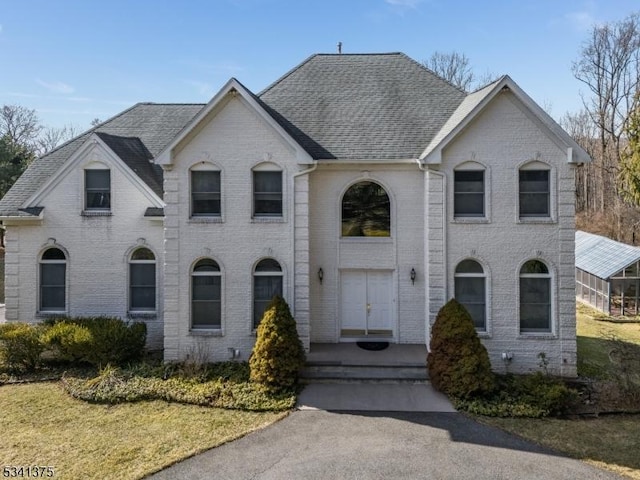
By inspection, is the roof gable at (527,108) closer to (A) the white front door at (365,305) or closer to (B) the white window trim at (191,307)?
(A) the white front door at (365,305)

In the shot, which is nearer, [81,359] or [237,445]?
[237,445]

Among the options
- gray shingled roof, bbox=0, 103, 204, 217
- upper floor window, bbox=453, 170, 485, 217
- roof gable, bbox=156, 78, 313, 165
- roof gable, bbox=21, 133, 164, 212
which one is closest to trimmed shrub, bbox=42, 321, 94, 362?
gray shingled roof, bbox=0, 103, 204, 217

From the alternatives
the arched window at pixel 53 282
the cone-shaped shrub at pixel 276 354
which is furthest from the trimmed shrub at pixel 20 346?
the cone-shaped shrub at pixel 276 354

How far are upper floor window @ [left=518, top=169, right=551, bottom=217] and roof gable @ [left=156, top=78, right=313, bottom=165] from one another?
6668 millimetres

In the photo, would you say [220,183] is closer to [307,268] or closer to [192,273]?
[192,273]

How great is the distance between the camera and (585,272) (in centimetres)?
2397

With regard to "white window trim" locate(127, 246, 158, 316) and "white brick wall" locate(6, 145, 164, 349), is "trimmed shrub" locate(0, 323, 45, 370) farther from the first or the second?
"white window trim" locate(127, 246, 158, 316)

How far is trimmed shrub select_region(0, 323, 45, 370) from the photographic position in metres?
12.5

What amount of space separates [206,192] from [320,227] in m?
3.94

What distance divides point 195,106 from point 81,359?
1146 centimetres

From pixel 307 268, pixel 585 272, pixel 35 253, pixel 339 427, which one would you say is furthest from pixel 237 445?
pixel 585 272

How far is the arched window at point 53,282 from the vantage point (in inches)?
572

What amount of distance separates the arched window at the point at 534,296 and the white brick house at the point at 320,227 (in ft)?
0.14

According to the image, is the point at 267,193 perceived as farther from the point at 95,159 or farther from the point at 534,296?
the point at 534,296
